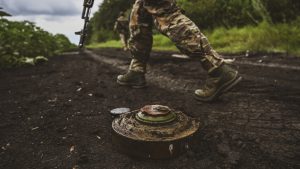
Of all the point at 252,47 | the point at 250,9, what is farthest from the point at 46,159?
the point at 250,9

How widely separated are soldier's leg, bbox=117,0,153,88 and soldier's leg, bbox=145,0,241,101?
443mm

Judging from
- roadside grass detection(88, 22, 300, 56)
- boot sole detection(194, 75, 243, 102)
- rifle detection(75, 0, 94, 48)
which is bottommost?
boot sole detection(194, 75, 243, 102)

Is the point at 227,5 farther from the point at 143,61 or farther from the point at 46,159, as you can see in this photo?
the point at 46,159

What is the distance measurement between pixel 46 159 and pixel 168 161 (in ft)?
2.20

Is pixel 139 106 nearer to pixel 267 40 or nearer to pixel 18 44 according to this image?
pixel 18 44

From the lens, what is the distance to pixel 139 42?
3.12 metres

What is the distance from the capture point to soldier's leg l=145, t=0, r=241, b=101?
2.41m

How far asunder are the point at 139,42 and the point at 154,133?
1.64m

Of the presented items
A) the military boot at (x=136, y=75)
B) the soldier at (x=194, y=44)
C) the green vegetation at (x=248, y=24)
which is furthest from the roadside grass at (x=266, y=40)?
the soldier at (x=194, y=44)

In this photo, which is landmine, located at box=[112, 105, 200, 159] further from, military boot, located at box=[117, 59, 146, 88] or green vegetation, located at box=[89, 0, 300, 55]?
green vegetation, located at box=[89, 0, 300, 55]

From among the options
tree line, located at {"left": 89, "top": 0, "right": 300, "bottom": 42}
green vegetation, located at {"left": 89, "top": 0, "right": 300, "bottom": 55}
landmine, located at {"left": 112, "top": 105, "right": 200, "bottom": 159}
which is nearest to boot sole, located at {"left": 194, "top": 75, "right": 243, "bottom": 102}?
landmine, located at {"left": 112, "top": 105, "right": 200, "bottom": 159}

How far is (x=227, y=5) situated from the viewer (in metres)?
10.8

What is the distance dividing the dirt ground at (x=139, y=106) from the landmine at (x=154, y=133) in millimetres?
54

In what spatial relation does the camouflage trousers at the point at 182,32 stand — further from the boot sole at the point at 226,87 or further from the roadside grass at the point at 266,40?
the roadside grass at the point at 266,40
